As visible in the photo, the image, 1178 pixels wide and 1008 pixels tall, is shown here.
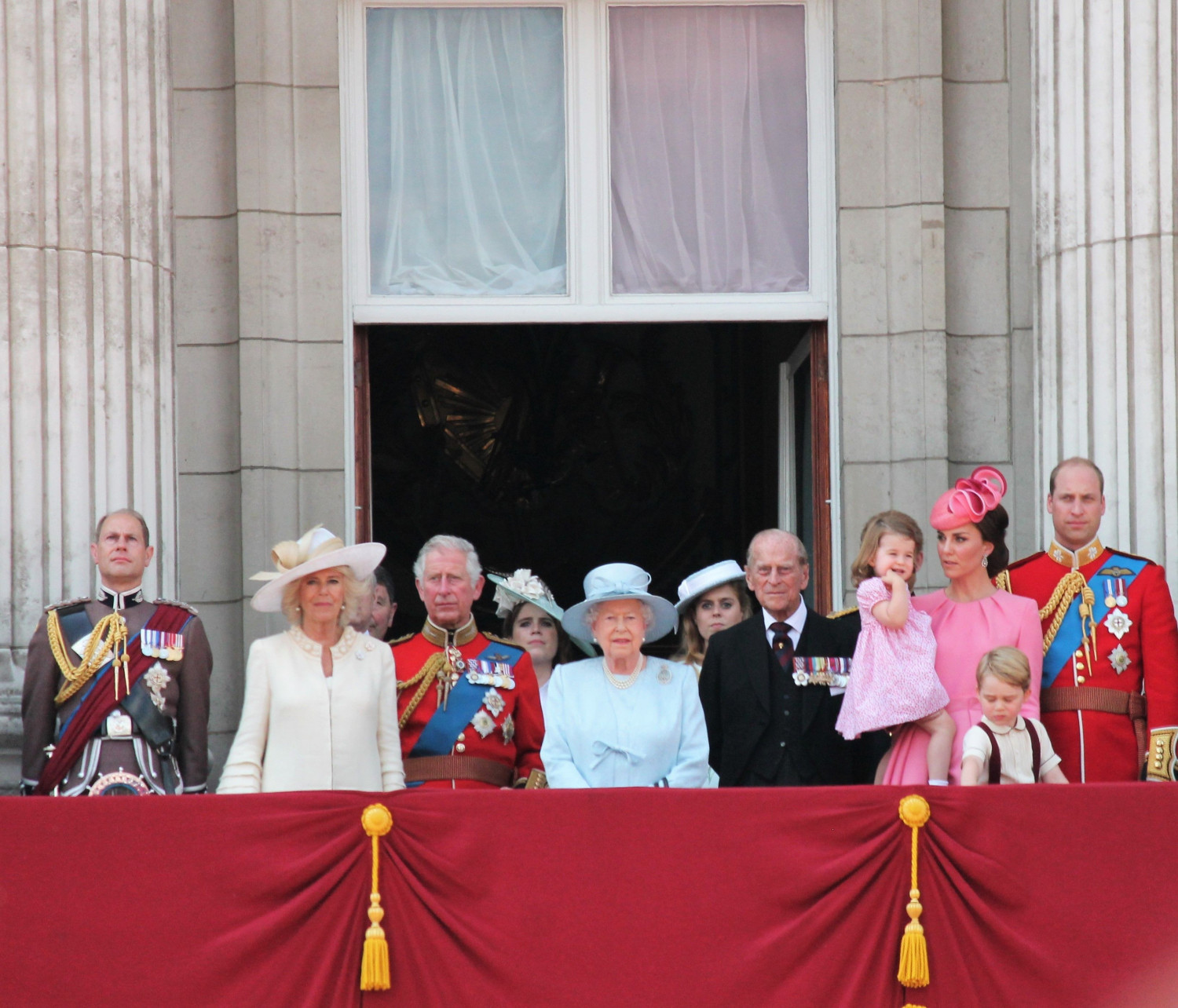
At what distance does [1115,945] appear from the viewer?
5.09 metres

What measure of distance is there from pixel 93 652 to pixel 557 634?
6.37 feet

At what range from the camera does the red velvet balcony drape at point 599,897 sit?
198 inches

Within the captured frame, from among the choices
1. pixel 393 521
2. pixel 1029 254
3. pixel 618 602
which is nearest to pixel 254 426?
pixel 618 602

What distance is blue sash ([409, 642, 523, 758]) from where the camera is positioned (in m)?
6.08

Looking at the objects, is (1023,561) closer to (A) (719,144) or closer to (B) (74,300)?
(A) (719,144)

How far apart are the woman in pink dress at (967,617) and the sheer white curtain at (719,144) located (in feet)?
8.05

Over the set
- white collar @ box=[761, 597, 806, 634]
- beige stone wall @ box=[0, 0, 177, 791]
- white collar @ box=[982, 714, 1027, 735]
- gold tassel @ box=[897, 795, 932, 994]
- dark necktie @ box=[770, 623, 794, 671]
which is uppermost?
beige stone wall @ box=[0, 0, 177, 791]

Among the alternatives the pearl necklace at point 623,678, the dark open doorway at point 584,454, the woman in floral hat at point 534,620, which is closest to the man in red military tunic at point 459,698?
the pearl necklace at point 623,678

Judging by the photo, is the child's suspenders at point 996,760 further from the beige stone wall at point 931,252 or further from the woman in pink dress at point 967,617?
the beige stone wall at point 931,252

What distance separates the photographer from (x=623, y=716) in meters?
5.64

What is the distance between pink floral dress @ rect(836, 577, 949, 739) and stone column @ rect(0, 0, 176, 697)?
9.93 feet

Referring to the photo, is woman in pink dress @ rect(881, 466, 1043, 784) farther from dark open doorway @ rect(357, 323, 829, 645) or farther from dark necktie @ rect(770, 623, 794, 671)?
dark open doorway @ rect(357, 323, 829, 645)

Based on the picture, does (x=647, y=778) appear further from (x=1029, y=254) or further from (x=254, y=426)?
(x=1029, y=254)

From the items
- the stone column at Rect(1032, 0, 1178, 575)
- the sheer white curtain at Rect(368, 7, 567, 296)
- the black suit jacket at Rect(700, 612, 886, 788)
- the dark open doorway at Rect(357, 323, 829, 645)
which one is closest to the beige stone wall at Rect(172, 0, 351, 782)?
the sheer white curtain at Rect(368, 7, 567, 296)
